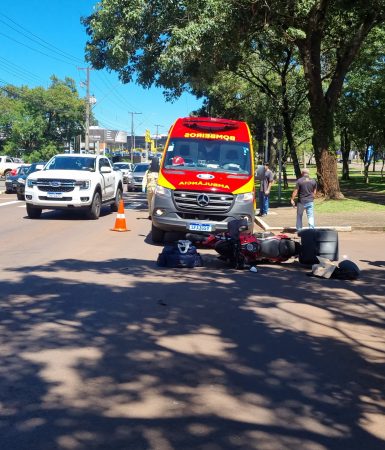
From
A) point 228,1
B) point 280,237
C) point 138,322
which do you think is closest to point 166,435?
point 138,322

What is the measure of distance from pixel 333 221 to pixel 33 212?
8.85 m

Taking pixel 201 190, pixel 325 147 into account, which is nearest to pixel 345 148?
pixel 325 147

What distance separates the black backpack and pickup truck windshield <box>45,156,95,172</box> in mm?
8392

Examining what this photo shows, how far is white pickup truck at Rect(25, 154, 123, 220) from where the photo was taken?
52.6ft

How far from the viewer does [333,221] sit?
52.4 feet

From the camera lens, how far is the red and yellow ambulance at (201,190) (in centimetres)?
1130

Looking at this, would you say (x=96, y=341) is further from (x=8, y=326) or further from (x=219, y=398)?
(x=219, y=398)

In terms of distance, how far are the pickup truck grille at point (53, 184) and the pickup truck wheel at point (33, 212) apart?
→ 3.37ft

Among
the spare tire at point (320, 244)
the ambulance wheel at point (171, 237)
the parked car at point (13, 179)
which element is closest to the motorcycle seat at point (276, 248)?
the spare tire at point (320, 244)

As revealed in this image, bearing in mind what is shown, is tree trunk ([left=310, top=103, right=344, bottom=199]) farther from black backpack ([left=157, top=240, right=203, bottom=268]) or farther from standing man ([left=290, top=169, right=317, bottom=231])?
black backpack ([left=157, top=240, right=203, bottom=268])

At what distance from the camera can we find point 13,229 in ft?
47.3

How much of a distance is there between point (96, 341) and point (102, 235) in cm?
834

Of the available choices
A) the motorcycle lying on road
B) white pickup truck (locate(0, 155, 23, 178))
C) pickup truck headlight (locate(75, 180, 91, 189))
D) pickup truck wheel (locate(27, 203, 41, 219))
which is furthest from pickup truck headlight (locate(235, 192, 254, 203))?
white pickup truck (locate(0, 155, 23, 178))

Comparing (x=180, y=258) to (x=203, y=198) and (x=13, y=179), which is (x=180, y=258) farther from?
(x=13, y=179)
